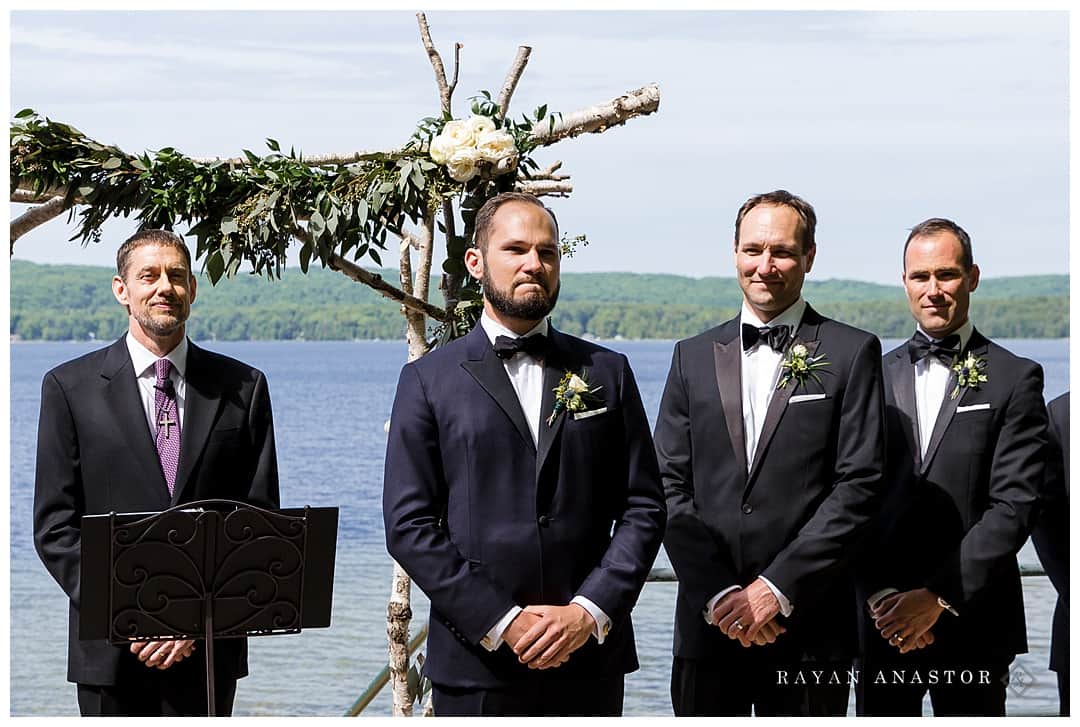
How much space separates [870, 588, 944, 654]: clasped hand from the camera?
4086mm

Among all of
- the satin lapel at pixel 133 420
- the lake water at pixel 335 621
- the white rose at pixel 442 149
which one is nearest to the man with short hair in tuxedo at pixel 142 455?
the satin lapel at pixel 133 420

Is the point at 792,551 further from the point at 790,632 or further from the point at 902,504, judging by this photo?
the point at 902,504

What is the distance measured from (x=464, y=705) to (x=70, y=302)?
32385 mm

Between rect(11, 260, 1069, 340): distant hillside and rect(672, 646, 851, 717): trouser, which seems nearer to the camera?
rect(672, 646, 851, 717): trouser

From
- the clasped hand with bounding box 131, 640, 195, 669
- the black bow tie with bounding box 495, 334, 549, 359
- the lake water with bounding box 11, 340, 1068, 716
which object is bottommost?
the lake water with bounding box 11, 340, 1068, 716

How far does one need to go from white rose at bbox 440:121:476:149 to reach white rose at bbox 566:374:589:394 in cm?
117

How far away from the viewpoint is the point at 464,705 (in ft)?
12.2

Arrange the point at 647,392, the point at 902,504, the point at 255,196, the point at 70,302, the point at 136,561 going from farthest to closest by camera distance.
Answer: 1. the point at 647,392
2. the point at 70,302
3. the point at 255,196
4. the point at 902,504
5. the point at 136,561

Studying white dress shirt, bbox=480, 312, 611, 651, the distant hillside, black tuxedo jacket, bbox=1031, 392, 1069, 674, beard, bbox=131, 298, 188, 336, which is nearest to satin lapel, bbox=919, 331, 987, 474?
black tuxedo jacket, bbox=1031, 392, 1069, 674

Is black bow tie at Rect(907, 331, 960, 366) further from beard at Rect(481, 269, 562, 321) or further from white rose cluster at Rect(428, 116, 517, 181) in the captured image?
white rose cluster at Rect(428, 116, 517, 181)

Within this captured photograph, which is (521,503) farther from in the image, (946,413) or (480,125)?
(480,125)

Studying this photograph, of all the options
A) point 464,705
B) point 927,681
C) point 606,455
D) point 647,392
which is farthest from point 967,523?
point 647,392

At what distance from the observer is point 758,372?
402 cm

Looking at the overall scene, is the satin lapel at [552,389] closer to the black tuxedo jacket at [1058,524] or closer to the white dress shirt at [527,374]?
the white dress shirt at [527,374]
